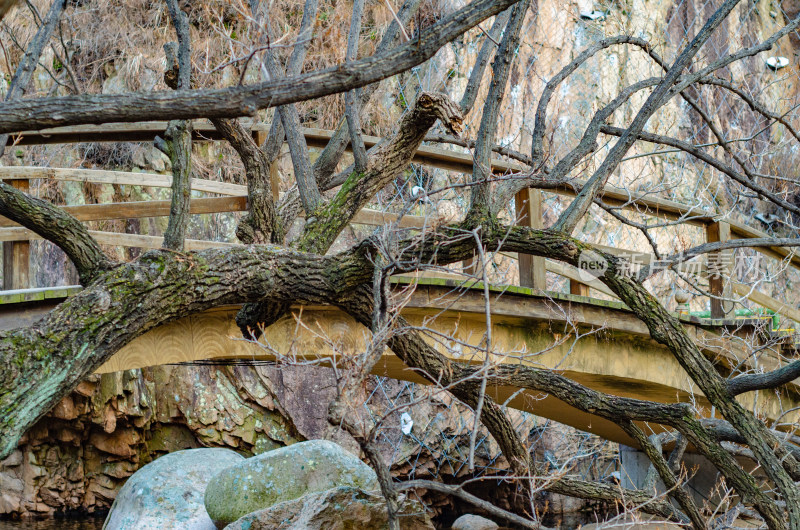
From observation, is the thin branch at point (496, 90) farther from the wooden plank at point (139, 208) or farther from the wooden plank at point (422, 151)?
the wooden plank at point (139, 208)

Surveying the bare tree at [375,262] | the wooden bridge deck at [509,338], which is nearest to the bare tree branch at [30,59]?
the bare tree at [375,262]

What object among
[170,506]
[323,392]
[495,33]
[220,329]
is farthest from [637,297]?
[323,392]

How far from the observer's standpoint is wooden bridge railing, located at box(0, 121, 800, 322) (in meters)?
4.64

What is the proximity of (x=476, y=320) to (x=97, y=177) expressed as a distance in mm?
2536

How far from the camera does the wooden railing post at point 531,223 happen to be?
4.78 meters

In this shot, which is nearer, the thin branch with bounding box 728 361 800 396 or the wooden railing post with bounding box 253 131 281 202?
the thin branch with bounding box 728 361 800 396

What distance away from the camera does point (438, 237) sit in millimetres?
3859

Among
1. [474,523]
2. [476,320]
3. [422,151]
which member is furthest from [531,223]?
[474,523]

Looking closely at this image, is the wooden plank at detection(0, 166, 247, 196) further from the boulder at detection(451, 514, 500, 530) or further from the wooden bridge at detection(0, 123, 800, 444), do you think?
the boulder at detection(451, 514, 500, 530)

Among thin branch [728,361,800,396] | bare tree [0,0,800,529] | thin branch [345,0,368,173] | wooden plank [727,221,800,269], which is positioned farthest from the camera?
wooden plank [727,221,800,269]

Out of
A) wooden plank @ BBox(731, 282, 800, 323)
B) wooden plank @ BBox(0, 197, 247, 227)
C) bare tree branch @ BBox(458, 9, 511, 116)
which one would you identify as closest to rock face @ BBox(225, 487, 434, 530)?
wooden plank @ BBox(0, 197, 247, 227)

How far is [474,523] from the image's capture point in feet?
26.1

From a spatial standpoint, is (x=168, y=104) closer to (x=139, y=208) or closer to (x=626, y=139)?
(x=626, y=139)

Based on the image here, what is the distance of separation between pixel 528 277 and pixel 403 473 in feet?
15.1
